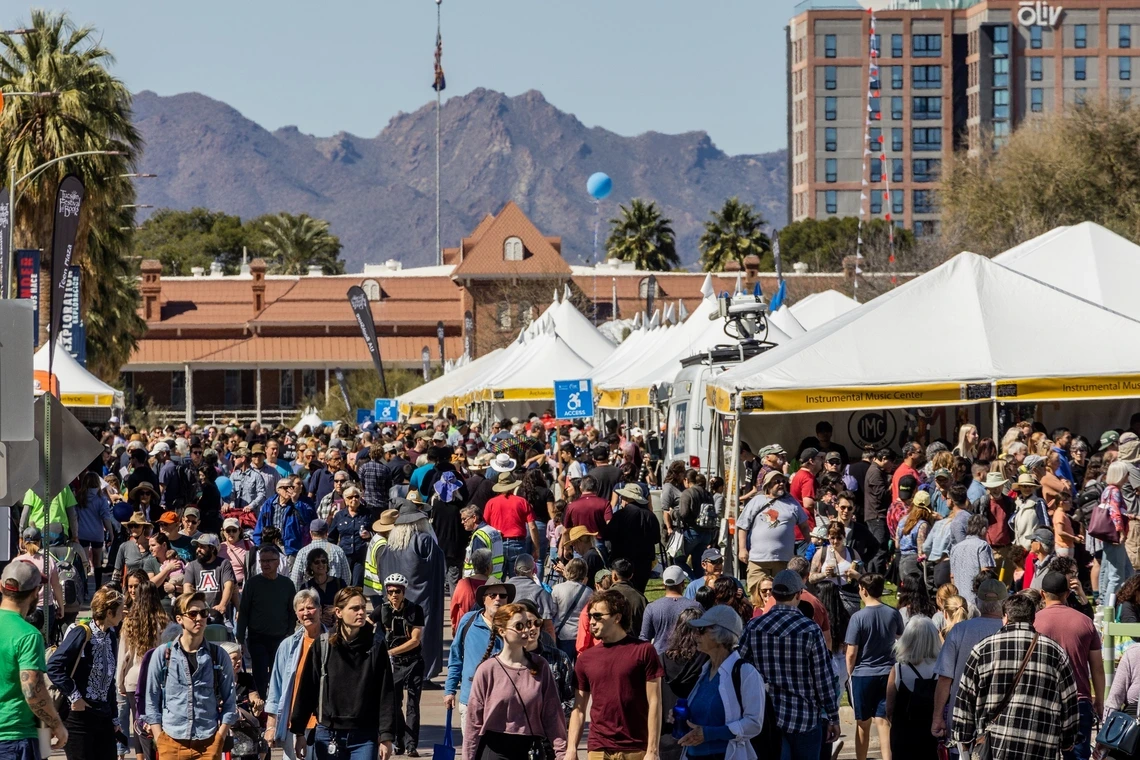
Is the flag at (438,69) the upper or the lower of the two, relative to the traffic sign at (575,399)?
upper

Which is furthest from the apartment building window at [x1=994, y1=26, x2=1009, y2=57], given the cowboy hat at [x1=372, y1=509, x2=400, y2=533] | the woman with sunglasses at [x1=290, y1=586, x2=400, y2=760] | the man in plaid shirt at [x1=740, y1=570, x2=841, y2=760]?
the woman with sunglasses at [x1=290, y1=586, x2=400, y2=760]

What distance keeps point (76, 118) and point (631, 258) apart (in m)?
57.0

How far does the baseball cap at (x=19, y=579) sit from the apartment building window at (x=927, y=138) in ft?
423

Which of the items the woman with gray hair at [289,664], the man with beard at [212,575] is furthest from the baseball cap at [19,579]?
the man with beard at [212,575]

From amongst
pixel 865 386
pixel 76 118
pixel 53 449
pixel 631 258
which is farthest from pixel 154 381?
pixel 53 449

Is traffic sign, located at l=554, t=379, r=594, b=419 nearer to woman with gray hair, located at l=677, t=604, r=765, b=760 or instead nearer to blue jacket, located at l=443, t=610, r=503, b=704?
blue jacket, located at l=443, t=610, r=503, b=704

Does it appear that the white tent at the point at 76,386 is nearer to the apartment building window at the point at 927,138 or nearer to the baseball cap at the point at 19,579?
the baseball cap at the point at 19,579

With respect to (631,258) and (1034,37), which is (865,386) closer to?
(631,258)

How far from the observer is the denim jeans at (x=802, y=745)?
859 centimetres

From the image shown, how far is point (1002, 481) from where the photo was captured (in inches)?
592

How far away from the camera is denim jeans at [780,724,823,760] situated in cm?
859

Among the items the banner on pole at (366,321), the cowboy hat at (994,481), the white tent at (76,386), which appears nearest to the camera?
the cowboy hat at (994,481)

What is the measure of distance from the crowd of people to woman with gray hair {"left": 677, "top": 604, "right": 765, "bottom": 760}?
0.01 m

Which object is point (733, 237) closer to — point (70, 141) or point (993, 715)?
point (70, 141)
